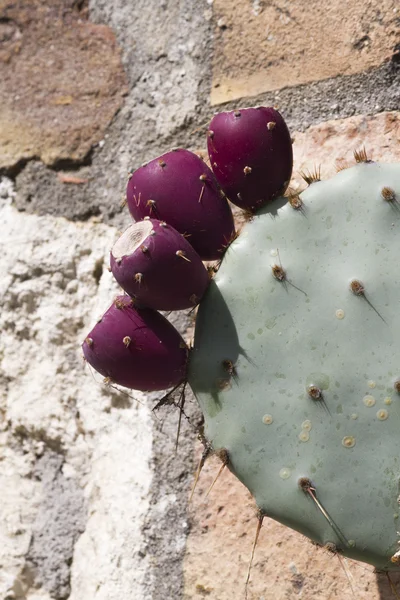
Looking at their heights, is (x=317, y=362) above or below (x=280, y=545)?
above

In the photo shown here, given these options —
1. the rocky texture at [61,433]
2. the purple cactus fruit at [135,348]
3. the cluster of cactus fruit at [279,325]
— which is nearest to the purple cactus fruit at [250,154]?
the cluster of cactus fruit at [279,325]

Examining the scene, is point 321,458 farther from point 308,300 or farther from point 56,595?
point 56,595

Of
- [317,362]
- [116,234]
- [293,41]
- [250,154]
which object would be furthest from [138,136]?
[317,362]

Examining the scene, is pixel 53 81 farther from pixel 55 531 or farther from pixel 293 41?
pixel 55 531

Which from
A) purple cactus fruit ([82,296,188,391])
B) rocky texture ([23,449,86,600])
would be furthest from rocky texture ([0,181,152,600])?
purple cactus fruit ([82,296,188,391])

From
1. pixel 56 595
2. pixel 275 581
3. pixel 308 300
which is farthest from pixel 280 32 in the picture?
pixel 56 595
